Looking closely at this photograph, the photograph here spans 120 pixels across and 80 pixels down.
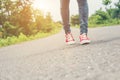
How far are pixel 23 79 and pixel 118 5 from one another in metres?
56.3

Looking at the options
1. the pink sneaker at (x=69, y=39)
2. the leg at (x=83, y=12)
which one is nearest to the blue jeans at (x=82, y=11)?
the leg at (x=83, y=12)

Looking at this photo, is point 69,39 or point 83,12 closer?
point 83,12

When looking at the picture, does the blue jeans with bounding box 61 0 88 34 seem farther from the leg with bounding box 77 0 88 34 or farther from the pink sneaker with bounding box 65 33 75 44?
the pink sneaker with bounding box 65 33 75 44

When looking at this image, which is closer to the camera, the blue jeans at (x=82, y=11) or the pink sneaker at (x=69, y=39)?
the blue jeans at (x=82, y=11)

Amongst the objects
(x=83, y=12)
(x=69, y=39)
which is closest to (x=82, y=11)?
(x=83, y=12)

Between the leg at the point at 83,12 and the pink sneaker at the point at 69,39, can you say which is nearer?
the leg at the point at 83,12

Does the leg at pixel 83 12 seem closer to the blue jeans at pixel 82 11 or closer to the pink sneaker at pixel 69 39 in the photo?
the blue jeans at pixel 82 11

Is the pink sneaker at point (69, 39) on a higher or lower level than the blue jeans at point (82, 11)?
lower

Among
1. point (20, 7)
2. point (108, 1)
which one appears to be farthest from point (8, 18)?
point (108, 1)

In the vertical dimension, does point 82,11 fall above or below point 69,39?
above

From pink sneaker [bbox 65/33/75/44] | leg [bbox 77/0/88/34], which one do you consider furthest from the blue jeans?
pink sneaker [bbox 65/33/75/44]

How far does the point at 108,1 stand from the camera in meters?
57.0

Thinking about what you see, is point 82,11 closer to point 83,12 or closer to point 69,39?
point 83,12

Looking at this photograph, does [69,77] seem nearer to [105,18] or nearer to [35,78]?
[35,78]
